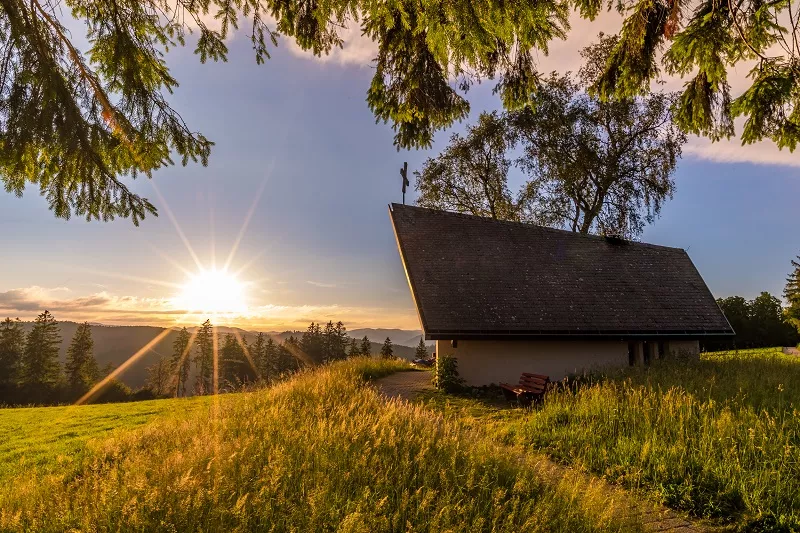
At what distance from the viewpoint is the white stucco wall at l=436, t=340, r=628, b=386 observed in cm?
1335

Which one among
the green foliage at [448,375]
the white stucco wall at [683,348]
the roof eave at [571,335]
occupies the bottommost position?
the green foliage at [448,375]

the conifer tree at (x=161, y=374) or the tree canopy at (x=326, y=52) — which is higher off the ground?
the tree canopy at (x=326, y=52)

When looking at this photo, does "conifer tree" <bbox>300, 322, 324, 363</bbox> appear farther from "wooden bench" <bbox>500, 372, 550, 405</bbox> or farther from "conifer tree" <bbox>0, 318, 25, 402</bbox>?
"wooden bench" <bbox>500, 372, 550, 405</bbox>

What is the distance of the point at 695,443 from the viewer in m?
5.65

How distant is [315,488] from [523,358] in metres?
11.1

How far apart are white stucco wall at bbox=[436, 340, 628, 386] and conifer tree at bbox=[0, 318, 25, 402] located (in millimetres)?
61972

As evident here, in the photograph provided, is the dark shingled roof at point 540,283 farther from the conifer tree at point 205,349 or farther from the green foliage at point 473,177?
the conifer tree at point 205,349

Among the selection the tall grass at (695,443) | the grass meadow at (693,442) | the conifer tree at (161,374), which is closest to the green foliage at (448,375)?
the grass meadow at (693,442)

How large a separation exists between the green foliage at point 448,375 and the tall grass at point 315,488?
22.7ft

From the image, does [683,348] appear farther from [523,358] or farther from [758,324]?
[758,324]

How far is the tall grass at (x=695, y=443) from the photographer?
454cm

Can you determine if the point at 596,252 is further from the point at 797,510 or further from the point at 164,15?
the point at 164,15

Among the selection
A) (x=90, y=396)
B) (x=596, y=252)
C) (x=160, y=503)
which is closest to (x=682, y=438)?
(x=160, y=503)

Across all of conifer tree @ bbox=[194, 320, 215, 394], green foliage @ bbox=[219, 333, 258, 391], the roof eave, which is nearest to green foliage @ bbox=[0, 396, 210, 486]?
the roof eave
